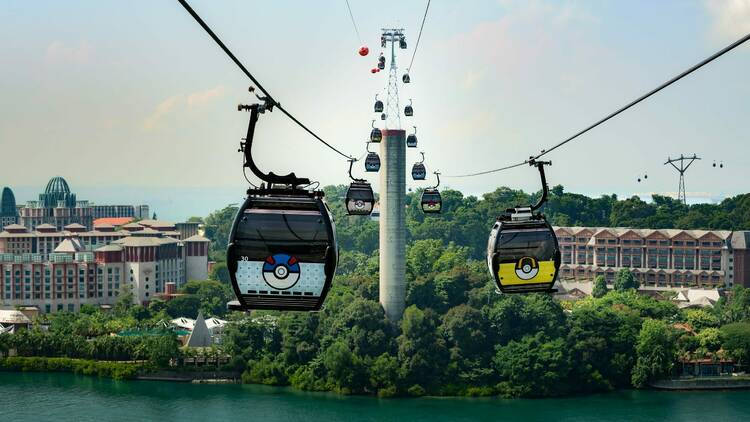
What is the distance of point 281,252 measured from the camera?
670 cm

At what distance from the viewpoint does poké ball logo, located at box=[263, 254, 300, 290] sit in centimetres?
669

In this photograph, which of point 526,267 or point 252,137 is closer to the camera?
point 252,137

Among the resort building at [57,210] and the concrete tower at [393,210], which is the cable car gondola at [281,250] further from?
the resort building at [57,210]

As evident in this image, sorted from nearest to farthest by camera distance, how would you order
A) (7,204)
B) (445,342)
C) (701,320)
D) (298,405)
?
1. (298,405)
2. (445,342)
3. (701,320)
4. (7,204)

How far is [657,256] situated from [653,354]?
1947cm

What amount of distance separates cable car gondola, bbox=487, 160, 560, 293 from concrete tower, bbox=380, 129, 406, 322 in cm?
Answer: 2284

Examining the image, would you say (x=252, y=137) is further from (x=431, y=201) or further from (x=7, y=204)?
(x=7, y=204)

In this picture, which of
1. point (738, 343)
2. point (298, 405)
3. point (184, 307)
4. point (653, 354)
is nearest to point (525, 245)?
point (298, 405)

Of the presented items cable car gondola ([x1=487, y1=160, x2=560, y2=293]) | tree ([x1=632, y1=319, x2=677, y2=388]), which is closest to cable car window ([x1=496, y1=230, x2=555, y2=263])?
cable car gondola ([x1=487, y1=160, x2=560, y2=293])

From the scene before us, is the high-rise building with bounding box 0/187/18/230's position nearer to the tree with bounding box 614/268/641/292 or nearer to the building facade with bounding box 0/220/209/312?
the building facade with bounding box 0/220/209/312

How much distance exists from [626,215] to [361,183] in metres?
41.3

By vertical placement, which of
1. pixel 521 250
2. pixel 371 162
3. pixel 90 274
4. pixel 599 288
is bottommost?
pixel 599 288

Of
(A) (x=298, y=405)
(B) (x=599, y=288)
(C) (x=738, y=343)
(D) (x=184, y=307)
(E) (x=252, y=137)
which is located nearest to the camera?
(E) (x=252, y=137)

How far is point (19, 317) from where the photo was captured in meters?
37.1
